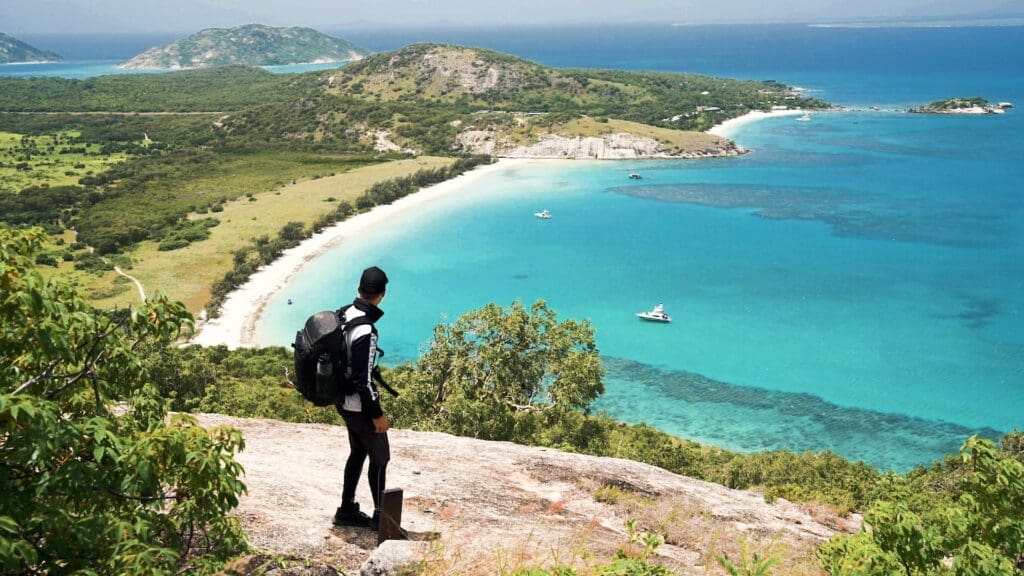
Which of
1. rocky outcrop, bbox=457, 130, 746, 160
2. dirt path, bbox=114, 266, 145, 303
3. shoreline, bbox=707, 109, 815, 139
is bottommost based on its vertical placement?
dirt path, bbox=114, 266, 145, 303

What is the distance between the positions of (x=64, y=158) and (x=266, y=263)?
3219 inches

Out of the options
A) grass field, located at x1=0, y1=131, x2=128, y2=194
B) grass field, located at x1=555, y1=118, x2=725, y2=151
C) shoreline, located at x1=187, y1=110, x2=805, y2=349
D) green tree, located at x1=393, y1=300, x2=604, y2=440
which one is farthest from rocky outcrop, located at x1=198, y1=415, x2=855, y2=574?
grass field, located at x1=555, y1=118, x2=725, y2=151

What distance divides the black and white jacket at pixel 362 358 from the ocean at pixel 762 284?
34939 mm

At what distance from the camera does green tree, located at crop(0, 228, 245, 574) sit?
5.20 meters

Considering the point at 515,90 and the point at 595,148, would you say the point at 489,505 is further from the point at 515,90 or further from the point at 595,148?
the point at 515,90

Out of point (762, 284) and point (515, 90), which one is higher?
point (515, 90)

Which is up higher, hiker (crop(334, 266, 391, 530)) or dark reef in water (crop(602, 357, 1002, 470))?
hiker (crop(334, 266, 391, 530))

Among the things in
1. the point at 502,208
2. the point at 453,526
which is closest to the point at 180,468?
the point at 453,526

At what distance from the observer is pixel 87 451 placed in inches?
239

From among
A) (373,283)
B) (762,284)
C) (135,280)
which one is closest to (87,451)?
(373,283)

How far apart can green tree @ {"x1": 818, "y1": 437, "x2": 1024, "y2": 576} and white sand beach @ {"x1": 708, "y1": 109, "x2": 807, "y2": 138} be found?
151201 mm

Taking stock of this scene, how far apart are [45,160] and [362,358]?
145 m

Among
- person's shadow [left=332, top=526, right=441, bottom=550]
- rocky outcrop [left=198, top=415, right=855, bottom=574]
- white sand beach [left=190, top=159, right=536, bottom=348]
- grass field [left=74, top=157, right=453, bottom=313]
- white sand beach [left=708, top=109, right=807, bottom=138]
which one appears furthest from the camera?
white sand beach [left=708, top=109, right=807, bottom=138]

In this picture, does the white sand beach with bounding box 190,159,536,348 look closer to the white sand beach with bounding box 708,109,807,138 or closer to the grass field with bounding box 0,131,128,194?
the grass field with bounding box 0,131,128,194
